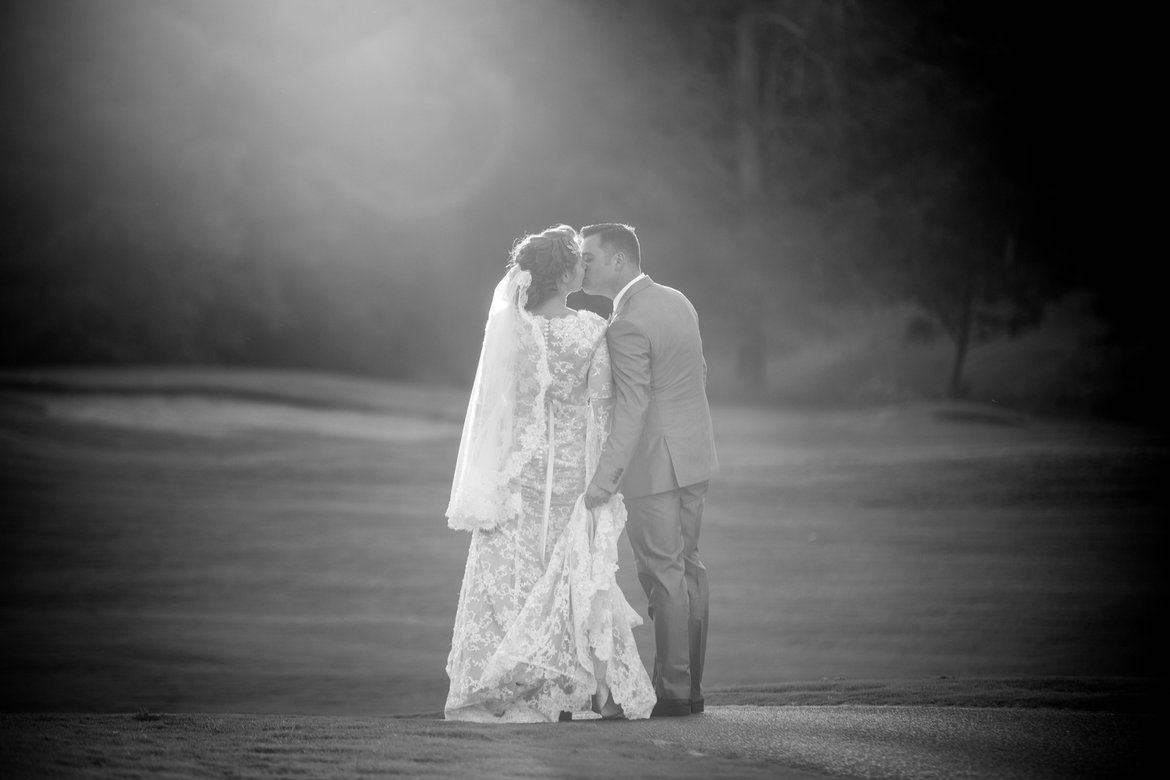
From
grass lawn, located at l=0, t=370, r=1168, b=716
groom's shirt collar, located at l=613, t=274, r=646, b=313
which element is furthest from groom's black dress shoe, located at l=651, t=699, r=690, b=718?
groom's shirt collar, located at l=613, t=274, r=646, b=313

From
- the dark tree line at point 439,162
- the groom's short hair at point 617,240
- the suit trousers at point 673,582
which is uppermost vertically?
the dark tree line at point 439,162

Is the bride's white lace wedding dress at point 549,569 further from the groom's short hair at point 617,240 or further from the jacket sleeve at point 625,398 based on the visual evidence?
the groom's short hair at point 617,240

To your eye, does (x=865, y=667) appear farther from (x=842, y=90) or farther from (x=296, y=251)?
(x=296, y=251)

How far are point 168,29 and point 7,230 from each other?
4042mm

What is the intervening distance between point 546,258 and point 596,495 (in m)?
0.87

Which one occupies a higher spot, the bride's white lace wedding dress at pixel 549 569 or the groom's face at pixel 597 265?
the groom's face at pixel 597 265

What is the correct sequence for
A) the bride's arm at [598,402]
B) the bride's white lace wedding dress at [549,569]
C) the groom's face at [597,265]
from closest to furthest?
the bride's white lace wedding dress at [549,569], the bride's arm at [598,402], the groom's face at [597,265]

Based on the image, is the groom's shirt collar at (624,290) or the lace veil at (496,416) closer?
the lace veil at (496,416)

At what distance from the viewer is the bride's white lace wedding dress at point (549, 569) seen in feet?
14.8

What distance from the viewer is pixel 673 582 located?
4.61 metres

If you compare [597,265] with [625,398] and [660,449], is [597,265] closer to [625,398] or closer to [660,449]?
[625,398]

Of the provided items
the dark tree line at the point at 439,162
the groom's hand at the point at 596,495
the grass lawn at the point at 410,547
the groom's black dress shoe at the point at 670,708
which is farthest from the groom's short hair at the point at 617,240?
the dark tree line at the point at 439,162

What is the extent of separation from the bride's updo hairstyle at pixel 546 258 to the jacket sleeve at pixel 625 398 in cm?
28

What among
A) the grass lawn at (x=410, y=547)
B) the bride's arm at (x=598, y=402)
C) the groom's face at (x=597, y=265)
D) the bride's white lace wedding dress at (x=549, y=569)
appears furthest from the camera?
the grass lawn at (x=410, y=547)
